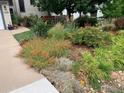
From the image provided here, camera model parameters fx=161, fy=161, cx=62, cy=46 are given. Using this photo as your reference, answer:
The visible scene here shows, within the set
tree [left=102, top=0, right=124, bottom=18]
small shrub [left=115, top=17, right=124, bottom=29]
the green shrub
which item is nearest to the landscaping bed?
the green shrub

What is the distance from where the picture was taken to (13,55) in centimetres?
686

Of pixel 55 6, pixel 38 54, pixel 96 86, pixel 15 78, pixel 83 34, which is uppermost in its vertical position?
pixel 55 6

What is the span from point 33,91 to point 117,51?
404 cm

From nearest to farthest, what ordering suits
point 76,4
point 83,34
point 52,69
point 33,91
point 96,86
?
1. point 33,91
2. point 96,86
3. point 52,69
4. point 83,34
5. point 76,4

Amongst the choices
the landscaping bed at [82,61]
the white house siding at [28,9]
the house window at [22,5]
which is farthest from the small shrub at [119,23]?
the house window at [22,5]

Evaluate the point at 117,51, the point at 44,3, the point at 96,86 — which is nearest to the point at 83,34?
the point at 117,51

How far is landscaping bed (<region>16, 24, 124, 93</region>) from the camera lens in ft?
15.7

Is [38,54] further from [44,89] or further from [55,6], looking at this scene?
[55,6]

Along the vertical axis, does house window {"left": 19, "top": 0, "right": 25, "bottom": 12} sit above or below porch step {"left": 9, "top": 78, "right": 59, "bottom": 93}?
above

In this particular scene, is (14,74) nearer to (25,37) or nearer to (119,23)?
(25,37)

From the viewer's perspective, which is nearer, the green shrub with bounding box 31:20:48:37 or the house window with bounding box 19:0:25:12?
the green shrub with bounding box 31:20:48:37

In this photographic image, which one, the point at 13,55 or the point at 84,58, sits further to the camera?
the point at 13,55

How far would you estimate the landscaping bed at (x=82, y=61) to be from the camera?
15.7ft

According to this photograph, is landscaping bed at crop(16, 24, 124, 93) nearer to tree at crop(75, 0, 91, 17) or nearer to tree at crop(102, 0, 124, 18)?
tree at crop(75, 0, 91, 17)
